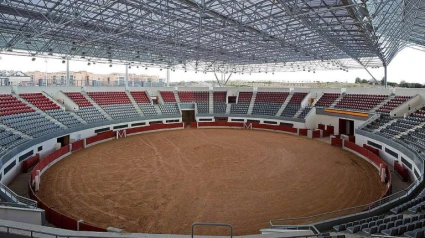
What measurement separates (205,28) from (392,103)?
66.3 feet

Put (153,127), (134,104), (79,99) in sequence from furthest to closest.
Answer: (134,104)
(153,127)
(79,99)

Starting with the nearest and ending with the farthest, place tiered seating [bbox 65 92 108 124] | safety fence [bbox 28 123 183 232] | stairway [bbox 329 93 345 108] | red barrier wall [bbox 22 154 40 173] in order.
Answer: safety fence [bbox 28 123 183 232] < red barrier wall [bbox 22 154 40 173] < tiered seating [bbox 65 92 108 124] < stairway [bbox 329 93 345 108]

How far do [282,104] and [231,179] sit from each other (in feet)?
86.2

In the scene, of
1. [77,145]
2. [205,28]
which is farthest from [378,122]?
[77,145]

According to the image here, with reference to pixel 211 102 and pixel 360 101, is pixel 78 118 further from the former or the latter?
pixel 360 101

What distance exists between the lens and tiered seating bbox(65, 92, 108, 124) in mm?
30484

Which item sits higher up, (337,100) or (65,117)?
(337,100)

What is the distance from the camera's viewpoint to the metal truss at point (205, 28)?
19.4m

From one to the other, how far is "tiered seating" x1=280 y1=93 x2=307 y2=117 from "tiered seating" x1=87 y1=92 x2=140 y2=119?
65.3 ft

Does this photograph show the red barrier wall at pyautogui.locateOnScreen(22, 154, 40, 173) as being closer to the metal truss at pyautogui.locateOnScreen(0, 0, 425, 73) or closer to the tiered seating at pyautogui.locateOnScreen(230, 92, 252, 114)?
the metal truss at pyautogui.locateOnScreen(0, 0, 425, 73)

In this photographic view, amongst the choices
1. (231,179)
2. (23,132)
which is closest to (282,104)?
(231,179)

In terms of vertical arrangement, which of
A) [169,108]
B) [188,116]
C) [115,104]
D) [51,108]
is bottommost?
[188,116]

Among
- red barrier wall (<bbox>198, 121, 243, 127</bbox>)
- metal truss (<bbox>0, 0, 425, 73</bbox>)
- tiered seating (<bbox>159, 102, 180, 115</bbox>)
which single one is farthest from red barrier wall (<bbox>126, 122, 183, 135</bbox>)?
metal truss (<bbox>0, 0, 425, 73</bbox>)

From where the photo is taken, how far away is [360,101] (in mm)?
32531
